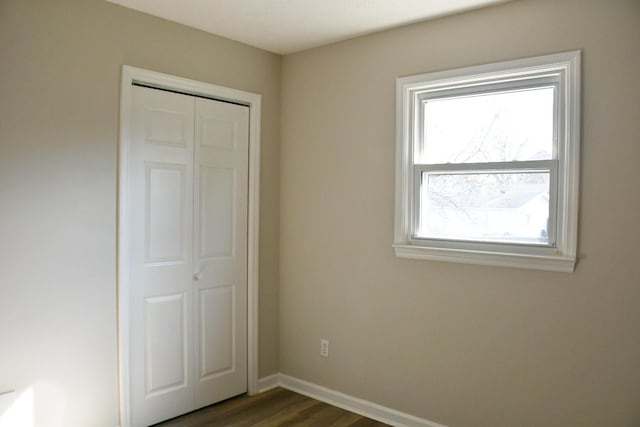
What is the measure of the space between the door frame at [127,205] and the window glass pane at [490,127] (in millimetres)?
1239

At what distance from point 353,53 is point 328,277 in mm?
1563

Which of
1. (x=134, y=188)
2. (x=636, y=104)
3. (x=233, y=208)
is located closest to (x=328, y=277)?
(x=233, y=208)

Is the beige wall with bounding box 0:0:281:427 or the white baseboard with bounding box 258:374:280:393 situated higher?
the beige wall with bounding box 0:0:281:427

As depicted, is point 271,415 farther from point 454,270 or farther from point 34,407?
point 454,270

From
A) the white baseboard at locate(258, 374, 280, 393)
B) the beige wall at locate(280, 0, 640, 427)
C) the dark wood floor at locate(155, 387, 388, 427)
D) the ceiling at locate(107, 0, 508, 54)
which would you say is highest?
the ceiling at locate(107, 0, 508, 54)

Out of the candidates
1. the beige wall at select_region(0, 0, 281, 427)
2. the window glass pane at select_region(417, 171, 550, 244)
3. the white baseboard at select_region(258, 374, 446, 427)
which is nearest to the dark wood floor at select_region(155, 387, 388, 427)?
the white baseboard at select_region(258, 374, 446, 427)

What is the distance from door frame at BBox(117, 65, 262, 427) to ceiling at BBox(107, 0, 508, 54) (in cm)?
37

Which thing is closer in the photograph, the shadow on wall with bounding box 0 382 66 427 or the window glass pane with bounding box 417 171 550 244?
the shadow on wall with bounding box 0 382 66 427

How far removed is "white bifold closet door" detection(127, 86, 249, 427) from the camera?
3.07 meters

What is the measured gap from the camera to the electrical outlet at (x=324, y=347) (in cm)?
363

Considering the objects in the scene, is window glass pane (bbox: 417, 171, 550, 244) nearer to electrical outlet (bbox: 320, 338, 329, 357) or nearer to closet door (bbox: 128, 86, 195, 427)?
electrical outlet (bbox: 320, 338, 329, 357)

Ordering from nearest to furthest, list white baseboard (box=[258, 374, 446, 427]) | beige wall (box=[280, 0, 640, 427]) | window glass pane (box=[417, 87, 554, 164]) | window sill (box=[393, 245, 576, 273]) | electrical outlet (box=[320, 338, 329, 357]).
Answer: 1. beige wall (box=[280, 0, 640, 427])
2. window sill (box=[393, 245, 576, 273])
3. window glass pane (box=[417, 87, 554, 164])
4. white baseboard (box=[258, 374, 446, 427])
5. electrical outlet (box=[320, 338, 329, 357])

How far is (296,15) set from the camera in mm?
3023

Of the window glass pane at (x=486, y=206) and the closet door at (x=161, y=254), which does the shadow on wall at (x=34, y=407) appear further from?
the window glass pane at (x=486, y=206)
